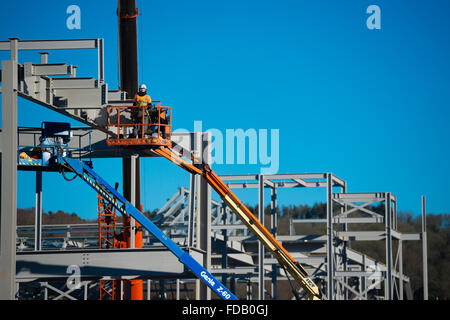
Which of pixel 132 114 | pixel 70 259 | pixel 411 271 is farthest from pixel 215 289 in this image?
pixel 411 271

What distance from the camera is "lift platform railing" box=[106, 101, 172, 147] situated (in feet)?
64.6

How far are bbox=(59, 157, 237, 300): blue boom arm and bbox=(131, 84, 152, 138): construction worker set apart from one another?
230 centimetres

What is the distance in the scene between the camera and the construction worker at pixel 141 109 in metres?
Result: 19.5

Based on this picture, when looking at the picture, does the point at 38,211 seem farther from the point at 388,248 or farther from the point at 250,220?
the point at 388,248

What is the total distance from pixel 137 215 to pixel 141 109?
3499 mm

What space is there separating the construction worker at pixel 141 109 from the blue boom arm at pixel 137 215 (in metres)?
2.30

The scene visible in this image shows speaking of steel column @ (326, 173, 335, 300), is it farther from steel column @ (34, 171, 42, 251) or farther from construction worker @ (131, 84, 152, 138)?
construction worker @ (131, 84, 152, 138)

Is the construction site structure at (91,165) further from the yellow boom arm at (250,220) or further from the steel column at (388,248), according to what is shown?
the steel column at (388,248)

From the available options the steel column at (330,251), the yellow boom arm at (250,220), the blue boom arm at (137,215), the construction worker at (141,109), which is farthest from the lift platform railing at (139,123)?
the steel column at (330,251)

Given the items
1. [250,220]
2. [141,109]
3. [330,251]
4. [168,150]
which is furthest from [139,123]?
[330,251]

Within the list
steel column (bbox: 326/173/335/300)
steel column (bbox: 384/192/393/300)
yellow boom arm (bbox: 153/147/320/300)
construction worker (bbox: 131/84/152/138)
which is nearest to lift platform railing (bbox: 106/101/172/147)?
construction worker (bbox: 131/84/152/138)

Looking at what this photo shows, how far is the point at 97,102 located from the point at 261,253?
46.9 feet
